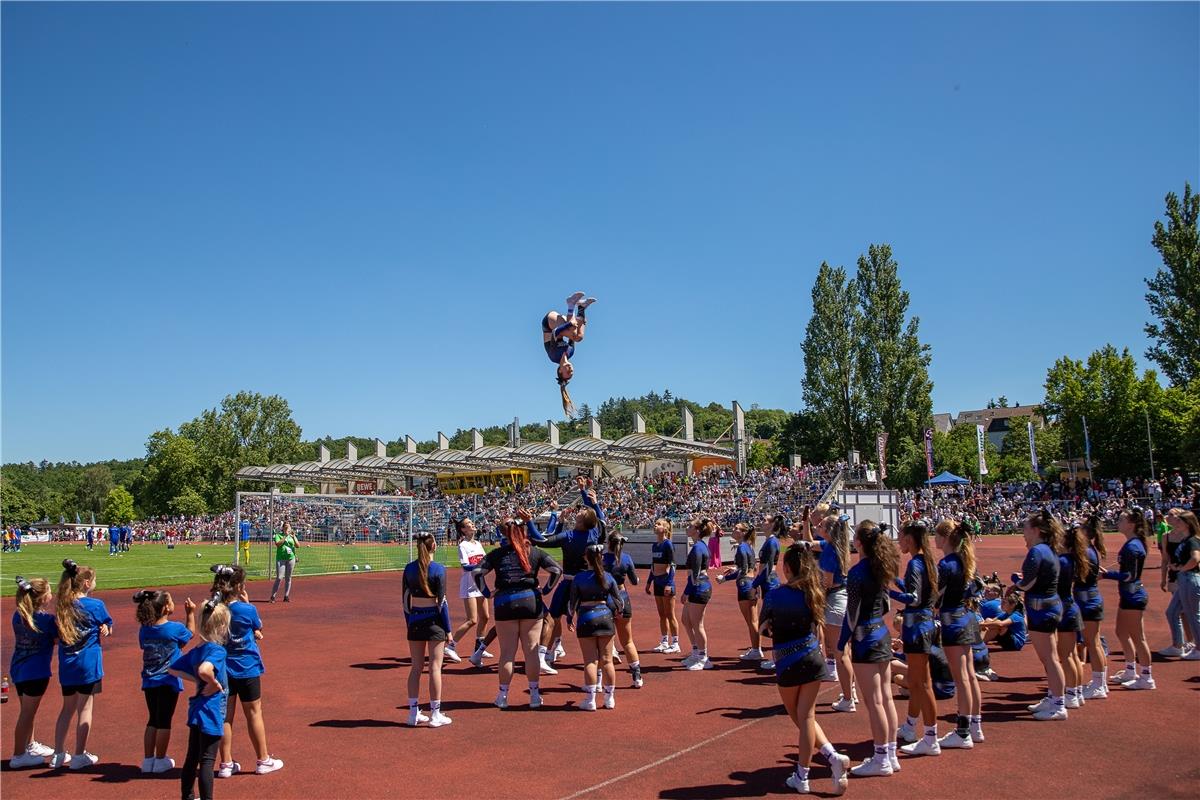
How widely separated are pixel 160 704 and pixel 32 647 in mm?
1331

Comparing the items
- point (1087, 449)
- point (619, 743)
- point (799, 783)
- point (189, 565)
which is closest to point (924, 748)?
point (799, 783)

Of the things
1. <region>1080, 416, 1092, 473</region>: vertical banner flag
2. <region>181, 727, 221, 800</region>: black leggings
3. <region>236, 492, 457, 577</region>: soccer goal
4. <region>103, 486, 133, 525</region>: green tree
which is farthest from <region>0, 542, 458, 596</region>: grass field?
<region>103, 486, 133, 525</region>: green tree

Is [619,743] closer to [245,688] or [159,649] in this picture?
[245,688]


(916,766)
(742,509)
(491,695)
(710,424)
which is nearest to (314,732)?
(491,695)

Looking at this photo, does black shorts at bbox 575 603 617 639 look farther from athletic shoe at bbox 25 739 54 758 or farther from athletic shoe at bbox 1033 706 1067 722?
athletic shoe at bbox 25 739 54 758

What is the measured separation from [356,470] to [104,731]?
65.2 metres

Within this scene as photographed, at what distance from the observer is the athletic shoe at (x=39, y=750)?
734 cm

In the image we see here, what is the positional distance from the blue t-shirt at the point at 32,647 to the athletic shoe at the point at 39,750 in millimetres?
659

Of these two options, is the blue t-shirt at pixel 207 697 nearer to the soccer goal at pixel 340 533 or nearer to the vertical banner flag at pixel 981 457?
the soccer goal at pixel 340 533

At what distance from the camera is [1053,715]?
26.4ft

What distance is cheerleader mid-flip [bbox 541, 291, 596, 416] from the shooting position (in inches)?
490

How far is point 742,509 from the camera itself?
4050 centimetres

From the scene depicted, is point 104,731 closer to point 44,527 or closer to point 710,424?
point 44,527

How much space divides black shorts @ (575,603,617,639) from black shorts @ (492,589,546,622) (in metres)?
0.50
